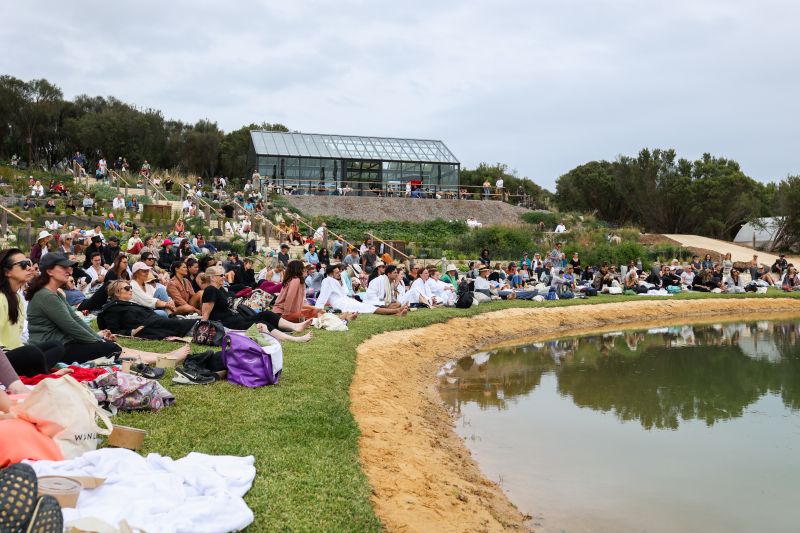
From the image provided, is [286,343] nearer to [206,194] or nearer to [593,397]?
[593,397]

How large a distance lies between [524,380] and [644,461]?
14.5 ft

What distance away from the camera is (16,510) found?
9.93ft

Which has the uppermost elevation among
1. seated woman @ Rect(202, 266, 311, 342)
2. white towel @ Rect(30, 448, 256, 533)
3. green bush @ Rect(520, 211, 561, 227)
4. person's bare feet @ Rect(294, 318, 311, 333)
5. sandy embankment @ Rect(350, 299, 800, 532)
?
green bush @ Rect(520, 211, 561, 227)

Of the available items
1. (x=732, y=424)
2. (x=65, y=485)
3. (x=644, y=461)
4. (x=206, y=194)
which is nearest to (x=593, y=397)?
(x=732, y=424)

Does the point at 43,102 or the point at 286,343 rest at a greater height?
the point at 43,102

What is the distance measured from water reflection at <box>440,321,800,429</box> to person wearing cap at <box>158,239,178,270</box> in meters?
7.41

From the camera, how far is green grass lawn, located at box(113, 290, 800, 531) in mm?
4629

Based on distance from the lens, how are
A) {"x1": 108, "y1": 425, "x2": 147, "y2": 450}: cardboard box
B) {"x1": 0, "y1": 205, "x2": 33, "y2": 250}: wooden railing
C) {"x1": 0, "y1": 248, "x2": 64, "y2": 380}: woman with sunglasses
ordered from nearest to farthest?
1. {"x1": 108, "y1": 425, "x2": 147, "y2": 450}: cardboard box
2. {"x1": 0, "y1": 248, "x2": 64, "y2": 380}: woman with sunglasses
3. {"x1": 0, "y1": 205, "x2": 33, "y2": 250}: wooden railing

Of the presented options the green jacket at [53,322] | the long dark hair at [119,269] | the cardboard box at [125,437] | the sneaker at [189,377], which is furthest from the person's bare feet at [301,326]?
the cardboard box at [125,437]

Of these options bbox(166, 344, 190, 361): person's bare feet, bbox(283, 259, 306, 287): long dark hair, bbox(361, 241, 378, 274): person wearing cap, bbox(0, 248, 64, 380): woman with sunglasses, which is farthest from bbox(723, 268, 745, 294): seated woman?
bbox(0, 248, 64, 380): woman with sunglasses

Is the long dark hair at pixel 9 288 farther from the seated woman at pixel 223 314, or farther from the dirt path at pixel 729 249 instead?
the dirt path at pixel 729 249

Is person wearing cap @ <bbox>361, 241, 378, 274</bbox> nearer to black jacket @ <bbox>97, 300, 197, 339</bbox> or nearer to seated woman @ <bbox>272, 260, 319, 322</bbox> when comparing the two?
seated woman @ <bbox>272, 260, 319, 322</bbox>

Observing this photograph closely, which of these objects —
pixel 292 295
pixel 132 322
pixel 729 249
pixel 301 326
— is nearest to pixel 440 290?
pixel 292 295

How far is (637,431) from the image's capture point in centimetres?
947
